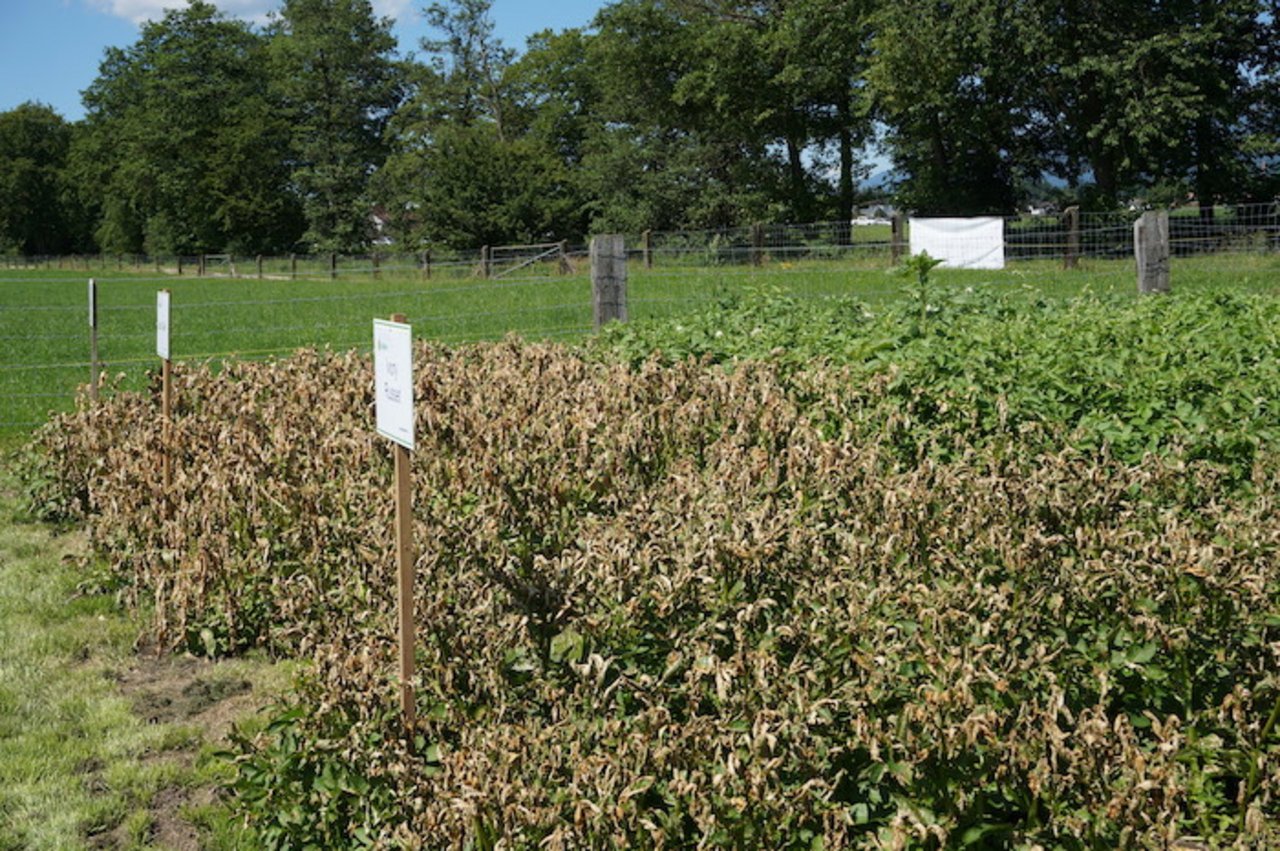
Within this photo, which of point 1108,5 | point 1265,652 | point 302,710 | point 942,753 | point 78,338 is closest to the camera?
point 942,753

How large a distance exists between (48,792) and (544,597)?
1.74m

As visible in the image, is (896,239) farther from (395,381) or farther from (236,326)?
(395,381)

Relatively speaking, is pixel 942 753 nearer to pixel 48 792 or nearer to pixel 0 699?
pixel 48 792

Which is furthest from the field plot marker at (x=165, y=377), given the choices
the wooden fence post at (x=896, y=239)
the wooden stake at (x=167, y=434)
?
the wooden fence post at (x=896, y=239)

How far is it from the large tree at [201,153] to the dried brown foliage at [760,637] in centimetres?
6191

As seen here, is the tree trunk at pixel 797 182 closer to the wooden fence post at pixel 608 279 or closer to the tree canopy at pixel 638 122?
the tree canopy at pixel 638 122

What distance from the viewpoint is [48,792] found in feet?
13.0

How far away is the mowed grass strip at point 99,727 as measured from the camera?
3793 millimetres

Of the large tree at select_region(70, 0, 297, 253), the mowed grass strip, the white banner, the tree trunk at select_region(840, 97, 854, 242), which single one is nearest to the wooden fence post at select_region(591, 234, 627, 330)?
the mowed grass strip

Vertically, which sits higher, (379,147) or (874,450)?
(379,147)

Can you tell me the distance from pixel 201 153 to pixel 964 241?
52.3 meters

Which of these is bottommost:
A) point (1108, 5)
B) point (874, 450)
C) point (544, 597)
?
point (544, 597)

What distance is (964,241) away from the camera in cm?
2436

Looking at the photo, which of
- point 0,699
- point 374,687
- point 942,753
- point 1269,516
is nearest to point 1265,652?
point 1269,516
